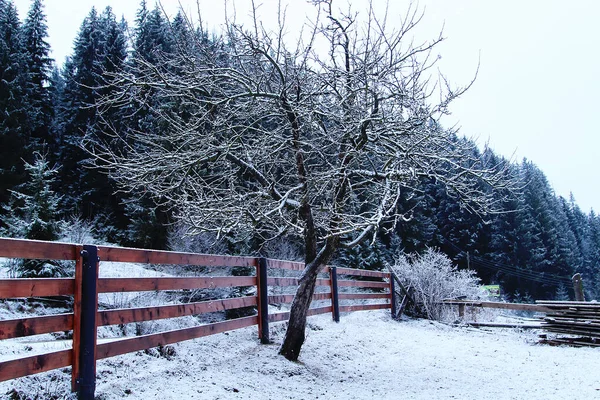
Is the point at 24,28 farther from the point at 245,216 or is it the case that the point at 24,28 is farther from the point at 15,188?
the point at 245,216

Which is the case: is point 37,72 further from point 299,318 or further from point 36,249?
point 36,249

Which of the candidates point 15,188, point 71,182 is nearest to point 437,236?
point 71,182

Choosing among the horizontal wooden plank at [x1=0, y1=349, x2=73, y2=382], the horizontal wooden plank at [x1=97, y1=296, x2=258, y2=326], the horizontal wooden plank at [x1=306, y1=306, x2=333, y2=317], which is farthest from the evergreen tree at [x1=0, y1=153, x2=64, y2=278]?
the horizontal wooden plank at [x1=0, y1=349, x2=73, y2=382]

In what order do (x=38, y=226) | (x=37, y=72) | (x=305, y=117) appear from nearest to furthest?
1. (x=305, y=117)
2. (x=38, y=226)
3. (x=37, y=72)

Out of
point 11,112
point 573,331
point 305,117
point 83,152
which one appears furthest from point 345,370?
point 11,112

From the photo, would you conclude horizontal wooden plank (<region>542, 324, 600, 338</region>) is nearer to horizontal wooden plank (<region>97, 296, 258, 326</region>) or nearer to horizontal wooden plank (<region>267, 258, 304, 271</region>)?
horizontal wooden plank (<region>267, 258, 304, 271</region>)

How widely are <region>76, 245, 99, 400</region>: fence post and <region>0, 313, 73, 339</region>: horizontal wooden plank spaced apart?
12cm

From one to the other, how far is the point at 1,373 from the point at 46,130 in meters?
28.2

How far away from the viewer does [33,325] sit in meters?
3.08

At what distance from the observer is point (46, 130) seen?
26.8m

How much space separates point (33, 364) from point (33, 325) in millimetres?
263

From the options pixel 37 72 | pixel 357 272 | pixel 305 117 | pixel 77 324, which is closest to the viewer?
pixel 77 324

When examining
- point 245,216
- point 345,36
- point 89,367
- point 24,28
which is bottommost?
point 89,367

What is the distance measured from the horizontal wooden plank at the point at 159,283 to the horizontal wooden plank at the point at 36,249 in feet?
1.40
